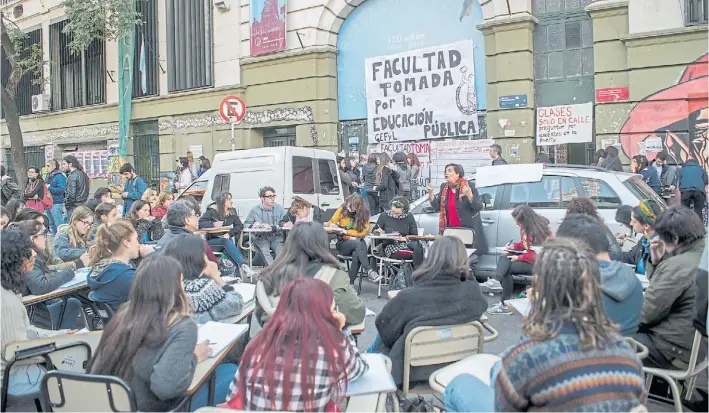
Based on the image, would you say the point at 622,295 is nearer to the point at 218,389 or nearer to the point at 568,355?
the point at 568,355

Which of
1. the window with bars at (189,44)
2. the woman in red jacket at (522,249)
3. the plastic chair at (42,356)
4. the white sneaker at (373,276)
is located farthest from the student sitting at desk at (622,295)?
the window with bars at (189,44)

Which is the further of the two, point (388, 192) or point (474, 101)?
point (474, 101)

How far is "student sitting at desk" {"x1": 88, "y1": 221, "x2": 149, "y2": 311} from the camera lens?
4949 mm

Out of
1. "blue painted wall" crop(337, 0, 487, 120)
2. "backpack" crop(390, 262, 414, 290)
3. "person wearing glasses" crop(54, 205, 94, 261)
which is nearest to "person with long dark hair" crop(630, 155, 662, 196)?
"blue painted wall" crop(337, 0, 487, 120)

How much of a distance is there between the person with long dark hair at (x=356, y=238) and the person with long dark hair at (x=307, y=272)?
14.5 ft

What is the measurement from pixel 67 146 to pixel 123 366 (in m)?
23.5

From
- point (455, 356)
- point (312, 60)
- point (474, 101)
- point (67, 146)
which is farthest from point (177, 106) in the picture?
point (455, 356)

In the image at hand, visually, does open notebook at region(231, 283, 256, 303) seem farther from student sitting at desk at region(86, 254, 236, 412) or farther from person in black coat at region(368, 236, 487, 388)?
student sitting at desk at region(86, 254, 236, 412)

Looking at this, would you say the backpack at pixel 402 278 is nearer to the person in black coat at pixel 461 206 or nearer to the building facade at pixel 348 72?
the person in black coat at pixel 461 206

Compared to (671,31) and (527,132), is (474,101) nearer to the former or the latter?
(527,132)

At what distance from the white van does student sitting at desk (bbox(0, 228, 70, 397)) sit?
7301 millimetres

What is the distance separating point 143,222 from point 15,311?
4.96 meters

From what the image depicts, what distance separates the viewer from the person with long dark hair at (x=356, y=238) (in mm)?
9051

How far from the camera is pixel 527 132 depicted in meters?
13.9
